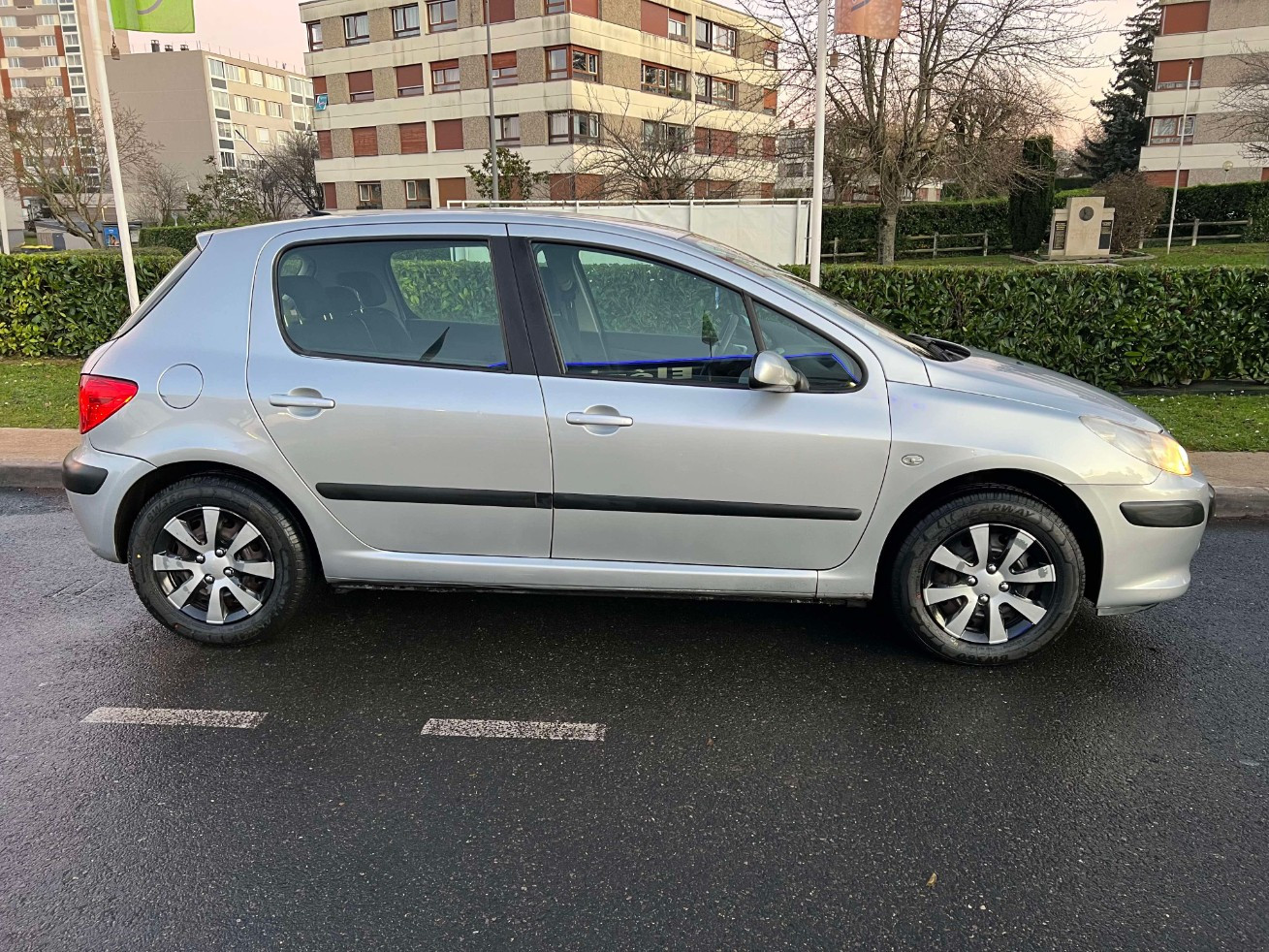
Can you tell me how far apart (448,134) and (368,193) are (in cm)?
674

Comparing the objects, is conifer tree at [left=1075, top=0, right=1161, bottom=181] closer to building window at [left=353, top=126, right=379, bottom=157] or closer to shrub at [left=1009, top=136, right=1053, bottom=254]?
shrub at [left=1009, top=136, right=1053, bottom=254]

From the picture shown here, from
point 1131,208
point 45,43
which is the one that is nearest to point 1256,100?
point 1131,208

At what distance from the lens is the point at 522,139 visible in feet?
155

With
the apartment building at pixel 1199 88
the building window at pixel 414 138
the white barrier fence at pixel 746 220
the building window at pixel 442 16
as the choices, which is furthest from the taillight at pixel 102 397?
the apartment building at pixel 1199 88

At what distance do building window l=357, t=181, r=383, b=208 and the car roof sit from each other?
5285cm

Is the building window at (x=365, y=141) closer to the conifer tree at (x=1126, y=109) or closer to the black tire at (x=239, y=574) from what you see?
the conifer tree at (x=1126, y=109)

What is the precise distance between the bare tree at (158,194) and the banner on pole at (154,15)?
50356 mm

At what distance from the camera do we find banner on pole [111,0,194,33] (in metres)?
8.42

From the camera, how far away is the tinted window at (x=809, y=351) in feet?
11.3

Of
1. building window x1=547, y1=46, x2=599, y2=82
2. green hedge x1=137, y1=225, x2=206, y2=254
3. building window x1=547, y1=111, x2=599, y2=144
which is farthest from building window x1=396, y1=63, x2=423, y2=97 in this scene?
green hedge x1=137, y1=225, x2=206, y2=254

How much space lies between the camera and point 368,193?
175ft

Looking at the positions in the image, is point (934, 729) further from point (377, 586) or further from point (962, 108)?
point (962, 108)

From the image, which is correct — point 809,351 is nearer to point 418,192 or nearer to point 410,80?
point 418,192

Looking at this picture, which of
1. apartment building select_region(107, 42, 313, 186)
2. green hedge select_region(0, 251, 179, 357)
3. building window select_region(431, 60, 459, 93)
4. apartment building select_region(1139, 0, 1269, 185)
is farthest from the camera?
apartment building select_region(107, 42, 313, 186)
